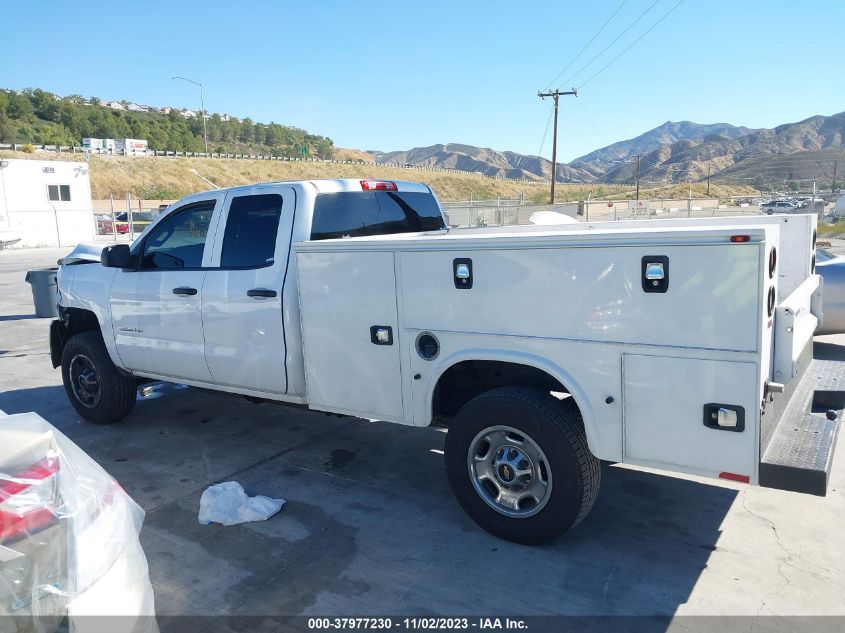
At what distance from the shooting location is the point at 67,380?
22.0 ft

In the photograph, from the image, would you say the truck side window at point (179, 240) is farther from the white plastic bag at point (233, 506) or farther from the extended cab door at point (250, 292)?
the white plastic bag at point (233, 506)

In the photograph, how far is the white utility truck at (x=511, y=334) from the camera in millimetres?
3250

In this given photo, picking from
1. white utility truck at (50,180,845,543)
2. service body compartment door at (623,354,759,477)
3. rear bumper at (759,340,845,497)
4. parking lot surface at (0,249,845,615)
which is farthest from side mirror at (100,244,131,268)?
rear bumper at (759,340,845,497)

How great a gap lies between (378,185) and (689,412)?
10.6 feet

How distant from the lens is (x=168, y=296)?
18.6 feet

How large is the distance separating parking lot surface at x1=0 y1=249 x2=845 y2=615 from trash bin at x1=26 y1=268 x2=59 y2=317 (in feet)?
24.3

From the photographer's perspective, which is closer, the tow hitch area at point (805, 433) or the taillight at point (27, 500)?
the taillight at point (27, 500)

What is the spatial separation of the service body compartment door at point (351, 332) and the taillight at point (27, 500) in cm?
220

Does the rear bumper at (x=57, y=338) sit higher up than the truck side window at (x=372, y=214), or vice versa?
the truck side window at (x=372, y=214)

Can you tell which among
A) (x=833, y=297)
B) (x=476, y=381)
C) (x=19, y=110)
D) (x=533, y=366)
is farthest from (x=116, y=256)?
(x=19, y=110)

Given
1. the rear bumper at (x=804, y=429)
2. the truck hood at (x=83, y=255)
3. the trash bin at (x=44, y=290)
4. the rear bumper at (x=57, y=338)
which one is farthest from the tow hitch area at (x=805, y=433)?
the trash bin at (x=44, y=290)

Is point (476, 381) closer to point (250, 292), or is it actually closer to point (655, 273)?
point (655, 273)

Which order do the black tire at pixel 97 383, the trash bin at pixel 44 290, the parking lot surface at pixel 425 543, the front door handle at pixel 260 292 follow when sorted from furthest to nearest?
the trash bin at pixel 44 290
the black tire at pixel 97 383
the front door handle at pixel 260 292
the parking lot surface at pixel 425 543

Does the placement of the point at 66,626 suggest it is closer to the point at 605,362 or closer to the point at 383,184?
the point at 605,362
